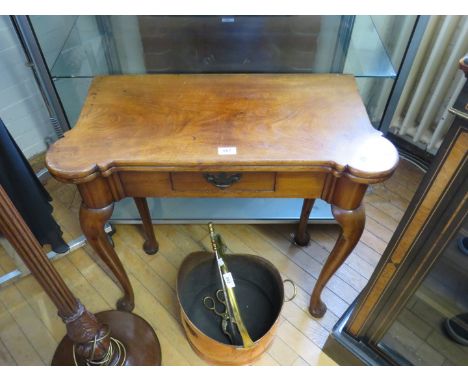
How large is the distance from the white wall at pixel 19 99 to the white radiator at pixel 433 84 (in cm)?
157

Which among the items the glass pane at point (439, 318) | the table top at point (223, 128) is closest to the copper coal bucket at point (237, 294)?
the glass pane at point (439, 318)

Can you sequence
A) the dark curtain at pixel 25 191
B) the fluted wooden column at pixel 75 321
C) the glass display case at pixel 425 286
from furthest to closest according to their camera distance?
1. the dark curtain at pixel 25 191
2. the fluted wooden column at pixel 75 321
3. the glass display case at pixel 425 286

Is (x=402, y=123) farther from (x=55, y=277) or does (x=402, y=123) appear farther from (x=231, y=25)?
(x=55, y=277)

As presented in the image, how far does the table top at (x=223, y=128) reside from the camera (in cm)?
89

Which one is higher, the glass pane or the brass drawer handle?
the brass drawer handle

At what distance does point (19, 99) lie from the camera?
5.55 ft

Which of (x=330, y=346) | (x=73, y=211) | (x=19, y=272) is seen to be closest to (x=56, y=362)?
(x=19, y=272)

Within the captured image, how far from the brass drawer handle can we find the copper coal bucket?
0.41m

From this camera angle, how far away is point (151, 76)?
1.15m

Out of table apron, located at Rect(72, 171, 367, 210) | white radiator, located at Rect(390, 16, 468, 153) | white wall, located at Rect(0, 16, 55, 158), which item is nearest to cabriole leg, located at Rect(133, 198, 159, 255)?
table apron, located at Rect(72, 171, 367, 210)

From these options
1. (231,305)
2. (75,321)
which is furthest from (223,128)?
(75,321)

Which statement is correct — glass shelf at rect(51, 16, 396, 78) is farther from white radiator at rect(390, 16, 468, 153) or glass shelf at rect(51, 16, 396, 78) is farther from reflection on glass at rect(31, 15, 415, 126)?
white radiator at rect(390, 16, 468, 153)

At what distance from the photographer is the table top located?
0.89 metres

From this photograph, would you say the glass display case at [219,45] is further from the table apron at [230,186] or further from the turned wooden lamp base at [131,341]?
the turned wooden lamp base at [131,341]
